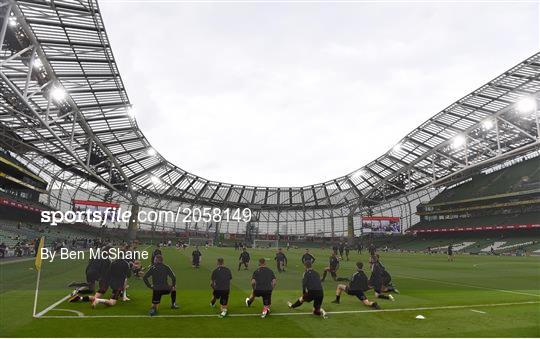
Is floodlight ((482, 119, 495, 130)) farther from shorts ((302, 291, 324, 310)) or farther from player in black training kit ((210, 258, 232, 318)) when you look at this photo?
player in black training kit ((210, 258, 232, 318))

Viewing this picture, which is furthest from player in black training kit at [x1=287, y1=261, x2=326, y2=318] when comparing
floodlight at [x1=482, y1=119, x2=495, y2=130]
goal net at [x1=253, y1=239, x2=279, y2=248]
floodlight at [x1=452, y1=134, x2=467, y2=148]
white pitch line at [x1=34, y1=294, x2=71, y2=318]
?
goal net at [x1=253, y1=239, x2=279, y2=248]

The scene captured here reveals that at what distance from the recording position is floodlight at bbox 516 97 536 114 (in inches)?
1549

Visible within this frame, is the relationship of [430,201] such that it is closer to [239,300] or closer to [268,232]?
[268,232]

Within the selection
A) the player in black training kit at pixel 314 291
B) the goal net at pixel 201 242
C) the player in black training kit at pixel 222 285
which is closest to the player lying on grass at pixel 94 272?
the player in black training kit at pixel 222 285

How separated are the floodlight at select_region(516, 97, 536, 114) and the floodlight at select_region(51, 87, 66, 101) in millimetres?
50968

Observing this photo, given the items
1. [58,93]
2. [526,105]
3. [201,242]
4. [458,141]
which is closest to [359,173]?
[458,141]

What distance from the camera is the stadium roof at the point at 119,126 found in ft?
85.1

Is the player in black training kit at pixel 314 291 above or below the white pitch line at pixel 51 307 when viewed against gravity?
above

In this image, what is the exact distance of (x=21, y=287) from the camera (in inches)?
550

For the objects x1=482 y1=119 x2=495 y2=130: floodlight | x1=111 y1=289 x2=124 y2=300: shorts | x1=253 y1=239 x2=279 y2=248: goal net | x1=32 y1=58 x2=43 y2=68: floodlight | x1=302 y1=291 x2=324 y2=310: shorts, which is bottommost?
x1=253 y1=239 x2=279 y2=248: goal net

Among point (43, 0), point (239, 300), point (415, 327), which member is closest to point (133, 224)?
point (43, 0)

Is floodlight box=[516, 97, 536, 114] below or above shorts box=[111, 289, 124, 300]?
above

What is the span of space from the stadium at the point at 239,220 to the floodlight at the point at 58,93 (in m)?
0.24

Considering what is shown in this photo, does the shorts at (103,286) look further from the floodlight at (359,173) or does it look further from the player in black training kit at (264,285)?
the floodlight at (359,173)
